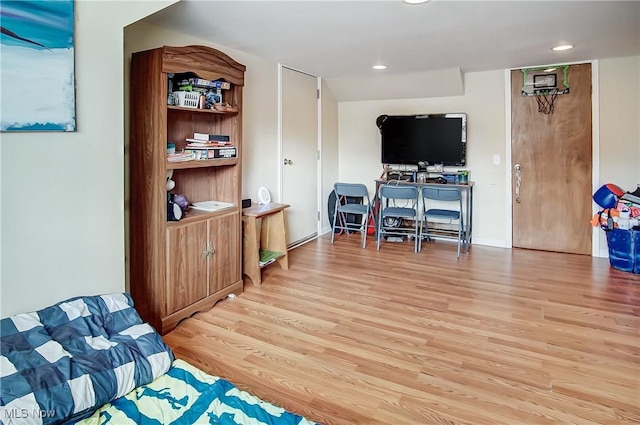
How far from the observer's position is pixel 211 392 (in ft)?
6.48

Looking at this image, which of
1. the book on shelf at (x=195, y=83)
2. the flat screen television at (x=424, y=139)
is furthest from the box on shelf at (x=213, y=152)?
the flat screen television at (x=424, y=139)

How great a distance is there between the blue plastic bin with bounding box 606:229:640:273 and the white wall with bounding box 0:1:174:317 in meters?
4.40

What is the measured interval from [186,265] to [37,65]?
1504mm

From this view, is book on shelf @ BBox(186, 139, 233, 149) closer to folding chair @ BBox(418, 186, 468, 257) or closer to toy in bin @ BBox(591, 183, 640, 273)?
folding chair @ BBox(418, 186, 468, 257)

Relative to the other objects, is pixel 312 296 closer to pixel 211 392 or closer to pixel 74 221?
pixel 211 392

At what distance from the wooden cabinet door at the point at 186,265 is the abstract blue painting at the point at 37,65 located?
3.38ft

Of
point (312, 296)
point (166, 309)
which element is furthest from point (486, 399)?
point (166, 309)

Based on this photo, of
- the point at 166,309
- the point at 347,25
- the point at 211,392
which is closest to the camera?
the point at 211,392

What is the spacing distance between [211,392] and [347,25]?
2606 millimetres

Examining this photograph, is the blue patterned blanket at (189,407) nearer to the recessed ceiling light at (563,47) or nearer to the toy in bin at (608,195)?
the recessed ceiling light at (563,47)

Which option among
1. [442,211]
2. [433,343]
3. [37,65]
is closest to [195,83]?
[37,65]

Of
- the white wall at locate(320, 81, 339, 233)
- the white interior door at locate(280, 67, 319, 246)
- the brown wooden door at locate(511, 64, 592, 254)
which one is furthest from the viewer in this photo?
the white wall at locate(320, 81, 339, 233)

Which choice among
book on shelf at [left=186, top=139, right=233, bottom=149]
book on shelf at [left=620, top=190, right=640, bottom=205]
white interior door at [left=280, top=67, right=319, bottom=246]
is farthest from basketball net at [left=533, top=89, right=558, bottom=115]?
book on shelf at [left=186, top=139, right=233, bottom=149]

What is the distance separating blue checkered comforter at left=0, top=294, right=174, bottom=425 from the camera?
165cm
